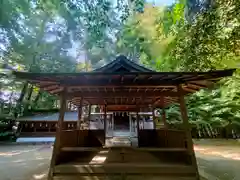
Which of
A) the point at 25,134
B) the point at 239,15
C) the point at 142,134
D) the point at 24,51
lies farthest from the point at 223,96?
the point at 25,134

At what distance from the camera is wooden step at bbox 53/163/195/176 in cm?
354

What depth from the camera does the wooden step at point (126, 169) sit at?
11.6ft

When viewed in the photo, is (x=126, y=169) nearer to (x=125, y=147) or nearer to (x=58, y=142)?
(x=125, y=147)

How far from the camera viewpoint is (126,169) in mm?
3566

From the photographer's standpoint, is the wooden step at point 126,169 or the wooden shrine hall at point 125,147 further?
the wooden step at point 126,169

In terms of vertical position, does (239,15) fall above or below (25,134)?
above

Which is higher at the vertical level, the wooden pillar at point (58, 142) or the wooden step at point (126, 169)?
the wooden pillar at point (58, 142)

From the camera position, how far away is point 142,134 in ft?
24.4

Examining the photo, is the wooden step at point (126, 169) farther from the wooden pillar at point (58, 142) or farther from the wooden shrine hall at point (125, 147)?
the wooden pillar at point (58, 142)

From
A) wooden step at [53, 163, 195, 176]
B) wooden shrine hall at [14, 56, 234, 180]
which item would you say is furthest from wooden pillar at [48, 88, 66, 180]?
wooden step at [53, 163, 195, 176]

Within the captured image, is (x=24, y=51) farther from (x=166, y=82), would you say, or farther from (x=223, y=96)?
(x=223, y=96)

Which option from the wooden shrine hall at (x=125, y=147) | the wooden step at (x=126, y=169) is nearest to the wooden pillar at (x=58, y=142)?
the wooden shrine hall at (x=125, y=147)

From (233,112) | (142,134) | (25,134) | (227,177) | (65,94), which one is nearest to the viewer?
(65,94)

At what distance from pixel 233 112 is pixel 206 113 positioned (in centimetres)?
192
